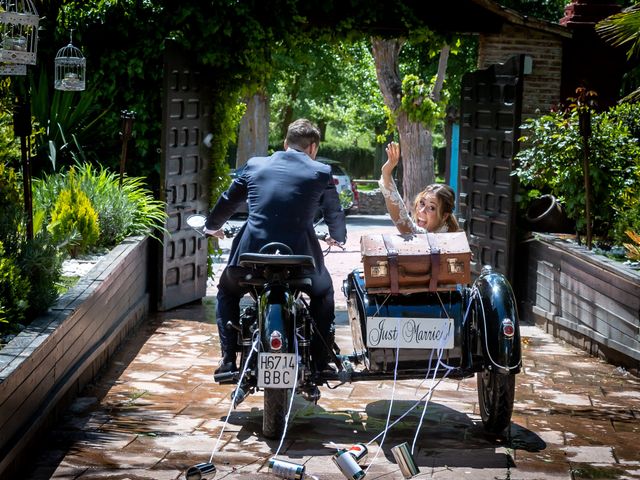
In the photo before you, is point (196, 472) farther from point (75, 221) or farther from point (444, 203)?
point (75, 221)

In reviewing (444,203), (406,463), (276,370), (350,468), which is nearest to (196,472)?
(350,468)

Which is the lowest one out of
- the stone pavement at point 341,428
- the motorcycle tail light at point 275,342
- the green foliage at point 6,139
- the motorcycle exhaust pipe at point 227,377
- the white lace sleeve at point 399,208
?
the stone pavement at point 341,428

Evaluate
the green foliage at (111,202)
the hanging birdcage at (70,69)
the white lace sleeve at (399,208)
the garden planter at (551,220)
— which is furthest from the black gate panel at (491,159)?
the white lace sleeve at (399,208)

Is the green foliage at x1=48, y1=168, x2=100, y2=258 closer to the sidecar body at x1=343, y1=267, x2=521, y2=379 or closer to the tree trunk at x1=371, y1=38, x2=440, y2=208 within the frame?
the sidecar body at x1=343, y1=267, x2=521, y2=379

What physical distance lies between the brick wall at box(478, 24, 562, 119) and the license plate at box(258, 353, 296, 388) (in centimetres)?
981

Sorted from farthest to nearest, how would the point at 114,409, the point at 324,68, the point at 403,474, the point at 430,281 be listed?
the point at 324,68 → the point at 114,409 → the point at 430,281 → the point at 403,474

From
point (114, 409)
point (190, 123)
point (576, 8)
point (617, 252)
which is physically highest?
point (576, 8)

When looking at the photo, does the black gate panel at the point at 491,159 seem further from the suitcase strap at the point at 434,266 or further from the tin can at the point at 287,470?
the tin can at the point at 287,470

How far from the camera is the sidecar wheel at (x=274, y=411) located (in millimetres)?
6105

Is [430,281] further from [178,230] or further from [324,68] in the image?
[324,68]

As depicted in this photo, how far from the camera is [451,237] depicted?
20.5 ft

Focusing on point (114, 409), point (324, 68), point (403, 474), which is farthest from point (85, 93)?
point (324, 68)

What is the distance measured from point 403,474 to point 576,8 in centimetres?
1240

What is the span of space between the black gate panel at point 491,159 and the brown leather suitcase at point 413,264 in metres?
5.46
